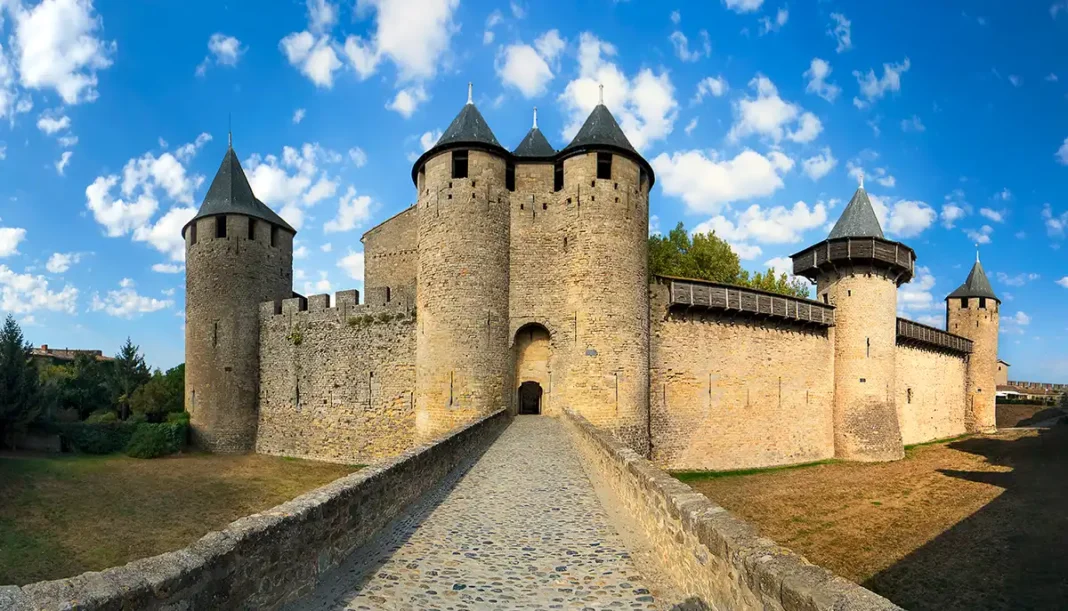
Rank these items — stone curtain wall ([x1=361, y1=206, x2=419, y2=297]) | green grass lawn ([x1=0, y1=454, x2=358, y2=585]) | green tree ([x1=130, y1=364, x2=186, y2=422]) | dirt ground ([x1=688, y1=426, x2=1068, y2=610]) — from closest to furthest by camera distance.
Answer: dirt ground ([x1=688, y1=426, x2=1068, y2=610]), green grass lawn ([x1=0, y1=454, x2=358, y2=585]), stone curtain wall ([x1=361, y1=206, x2=419, y2=297]), green tree ([x1=130, y1=364, x2=186, y2=422])

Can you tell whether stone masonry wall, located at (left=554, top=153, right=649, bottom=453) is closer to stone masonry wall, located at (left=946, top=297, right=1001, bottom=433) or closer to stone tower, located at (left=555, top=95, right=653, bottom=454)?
stone tower, located at (left=555, top=95, right=653, bottom=454)

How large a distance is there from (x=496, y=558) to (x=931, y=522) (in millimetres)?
12562

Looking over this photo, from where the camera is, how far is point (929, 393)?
2788cm

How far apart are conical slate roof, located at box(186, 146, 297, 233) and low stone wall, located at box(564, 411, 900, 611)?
797 inches

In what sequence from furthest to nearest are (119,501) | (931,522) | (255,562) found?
(119,501) → (931,522) → (255,562)

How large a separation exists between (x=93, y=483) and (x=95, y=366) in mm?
18253

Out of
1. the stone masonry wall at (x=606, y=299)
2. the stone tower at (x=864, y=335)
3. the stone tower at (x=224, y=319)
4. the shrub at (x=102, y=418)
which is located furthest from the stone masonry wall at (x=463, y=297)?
Answer: the shrub at (x=102, y=418)

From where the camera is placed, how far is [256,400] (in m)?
21.9

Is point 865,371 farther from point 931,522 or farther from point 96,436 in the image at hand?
point 96,436

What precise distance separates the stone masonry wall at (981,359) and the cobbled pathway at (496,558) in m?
34.4

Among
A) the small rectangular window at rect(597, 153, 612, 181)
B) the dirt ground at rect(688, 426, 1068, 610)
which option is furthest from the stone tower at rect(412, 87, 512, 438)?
the dirt ground at rect(688, 426, 1068, 610)

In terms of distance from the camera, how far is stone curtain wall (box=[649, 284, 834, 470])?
18.3m

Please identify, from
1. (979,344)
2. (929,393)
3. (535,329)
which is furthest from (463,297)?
(979,344)

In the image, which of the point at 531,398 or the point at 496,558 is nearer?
the point at 496,558
